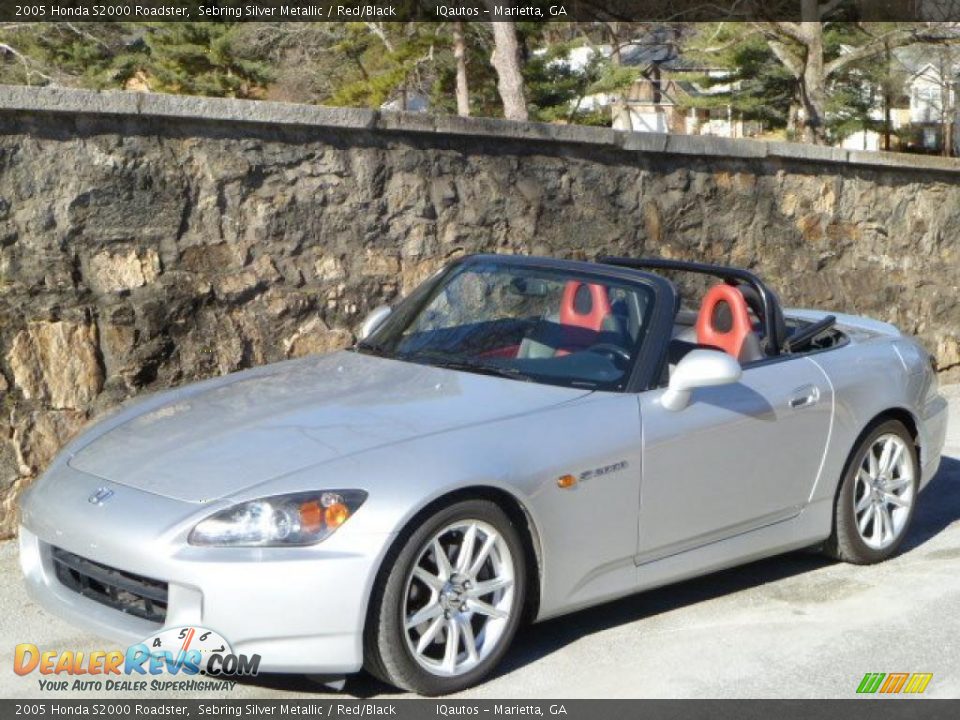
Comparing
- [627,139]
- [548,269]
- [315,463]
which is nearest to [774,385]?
[548,269]

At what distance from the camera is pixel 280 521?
4254 mm

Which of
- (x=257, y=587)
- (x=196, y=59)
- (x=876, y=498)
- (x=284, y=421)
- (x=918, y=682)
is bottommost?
(x=918, y=682)

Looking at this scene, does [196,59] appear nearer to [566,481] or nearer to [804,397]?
[804,397]

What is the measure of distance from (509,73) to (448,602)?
1404 cm

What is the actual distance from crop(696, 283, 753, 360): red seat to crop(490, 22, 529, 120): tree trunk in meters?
11.8

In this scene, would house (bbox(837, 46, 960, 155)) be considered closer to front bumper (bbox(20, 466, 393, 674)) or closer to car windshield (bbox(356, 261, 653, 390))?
car windshield (bbox(356, 261, 653, 390))

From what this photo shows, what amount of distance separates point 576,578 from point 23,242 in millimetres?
3369

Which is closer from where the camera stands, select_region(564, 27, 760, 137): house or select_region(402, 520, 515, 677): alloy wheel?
select_region(402, 520, 515, 677): alloy wheel

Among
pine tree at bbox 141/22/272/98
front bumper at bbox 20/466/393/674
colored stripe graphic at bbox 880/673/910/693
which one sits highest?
pine tree at bbox 141/22/272/98

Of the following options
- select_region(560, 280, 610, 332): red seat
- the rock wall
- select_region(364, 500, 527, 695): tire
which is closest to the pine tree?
the rock wall

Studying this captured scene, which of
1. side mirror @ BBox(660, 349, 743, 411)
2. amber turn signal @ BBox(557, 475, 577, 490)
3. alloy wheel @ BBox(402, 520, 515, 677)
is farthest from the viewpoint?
side mirror @ BBox(660, 349, 743, 411)

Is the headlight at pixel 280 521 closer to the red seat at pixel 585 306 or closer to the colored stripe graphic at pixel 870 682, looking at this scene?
the red seat at pixel 585 306

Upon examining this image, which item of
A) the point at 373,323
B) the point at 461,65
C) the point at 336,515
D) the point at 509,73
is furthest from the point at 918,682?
the point at 461,65

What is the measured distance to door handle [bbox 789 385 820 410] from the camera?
5.70 m
